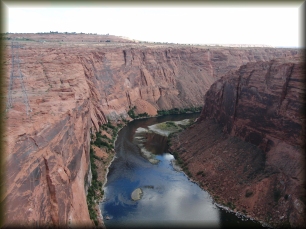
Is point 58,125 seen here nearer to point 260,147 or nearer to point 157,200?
point 157,200

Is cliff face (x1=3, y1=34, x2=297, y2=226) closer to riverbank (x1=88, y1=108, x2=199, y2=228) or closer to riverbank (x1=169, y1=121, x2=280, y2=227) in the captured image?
riverbank (x1=88, y1=108, x2=199, y2=228)

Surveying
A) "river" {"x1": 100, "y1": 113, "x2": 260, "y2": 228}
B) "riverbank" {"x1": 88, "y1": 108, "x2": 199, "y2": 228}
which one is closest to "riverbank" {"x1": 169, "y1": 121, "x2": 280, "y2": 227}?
"river" {"x1": 100, "y1": 113, "x2": 260, "y2": 228}

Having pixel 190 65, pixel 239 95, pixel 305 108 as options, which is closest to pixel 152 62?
pixel 190 65

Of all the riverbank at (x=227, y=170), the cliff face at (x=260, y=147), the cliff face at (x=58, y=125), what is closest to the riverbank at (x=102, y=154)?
the cliff face at (x=58, y=125)

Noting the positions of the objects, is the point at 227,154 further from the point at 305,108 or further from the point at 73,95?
the point at 73,95

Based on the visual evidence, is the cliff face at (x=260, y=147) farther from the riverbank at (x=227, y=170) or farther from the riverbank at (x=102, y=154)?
the riverbank at (x=102, y=154)

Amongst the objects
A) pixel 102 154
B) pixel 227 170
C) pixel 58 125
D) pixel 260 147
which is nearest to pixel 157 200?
pixel 227 170
